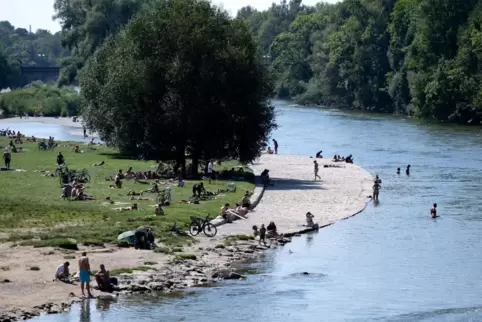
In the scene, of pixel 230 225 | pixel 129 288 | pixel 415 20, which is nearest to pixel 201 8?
pixel 230 225

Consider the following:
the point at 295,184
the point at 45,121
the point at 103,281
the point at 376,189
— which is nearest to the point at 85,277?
the point at 103,281

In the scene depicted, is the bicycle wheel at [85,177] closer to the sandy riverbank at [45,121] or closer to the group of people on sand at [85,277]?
the group of people on sand at [85,277]

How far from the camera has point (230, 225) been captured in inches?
2346

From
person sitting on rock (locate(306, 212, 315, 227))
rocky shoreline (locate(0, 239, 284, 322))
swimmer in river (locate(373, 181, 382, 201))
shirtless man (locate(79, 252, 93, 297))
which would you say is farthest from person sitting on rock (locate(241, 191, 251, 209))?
shirtless man (locate(79, 252, 93, 297))

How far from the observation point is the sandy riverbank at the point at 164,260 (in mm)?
41125

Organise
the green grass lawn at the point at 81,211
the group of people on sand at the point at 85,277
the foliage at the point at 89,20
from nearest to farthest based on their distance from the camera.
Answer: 1. the group of people on sand at the point at 85,277
2. the green grass lawn at the point at 81,211
3. the foliage at the point at 89,20

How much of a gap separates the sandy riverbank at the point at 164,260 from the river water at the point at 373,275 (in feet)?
3.90

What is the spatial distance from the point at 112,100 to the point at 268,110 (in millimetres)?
11679

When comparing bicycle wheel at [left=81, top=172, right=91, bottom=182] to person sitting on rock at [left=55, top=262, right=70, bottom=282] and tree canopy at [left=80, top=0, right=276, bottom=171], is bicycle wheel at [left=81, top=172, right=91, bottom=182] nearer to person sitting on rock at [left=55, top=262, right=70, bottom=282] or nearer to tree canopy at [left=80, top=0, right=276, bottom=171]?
tree canopy at [left=80, top=0, right=276, bottom=171]

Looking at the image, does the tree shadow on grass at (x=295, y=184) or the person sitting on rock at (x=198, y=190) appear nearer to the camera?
the person sitting on rock at (x=198, y=190)

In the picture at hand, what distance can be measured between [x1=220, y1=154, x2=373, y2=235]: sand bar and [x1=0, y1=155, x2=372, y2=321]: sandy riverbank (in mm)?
56

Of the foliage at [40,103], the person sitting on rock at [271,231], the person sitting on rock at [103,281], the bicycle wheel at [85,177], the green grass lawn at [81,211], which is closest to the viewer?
the person sitting on rock at [103,281]

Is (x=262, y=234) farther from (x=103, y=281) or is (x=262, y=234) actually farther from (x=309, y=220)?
(x=103, y=281)

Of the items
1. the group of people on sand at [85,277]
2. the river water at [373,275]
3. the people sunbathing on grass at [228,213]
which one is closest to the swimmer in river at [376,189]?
the river water at [373,275]
